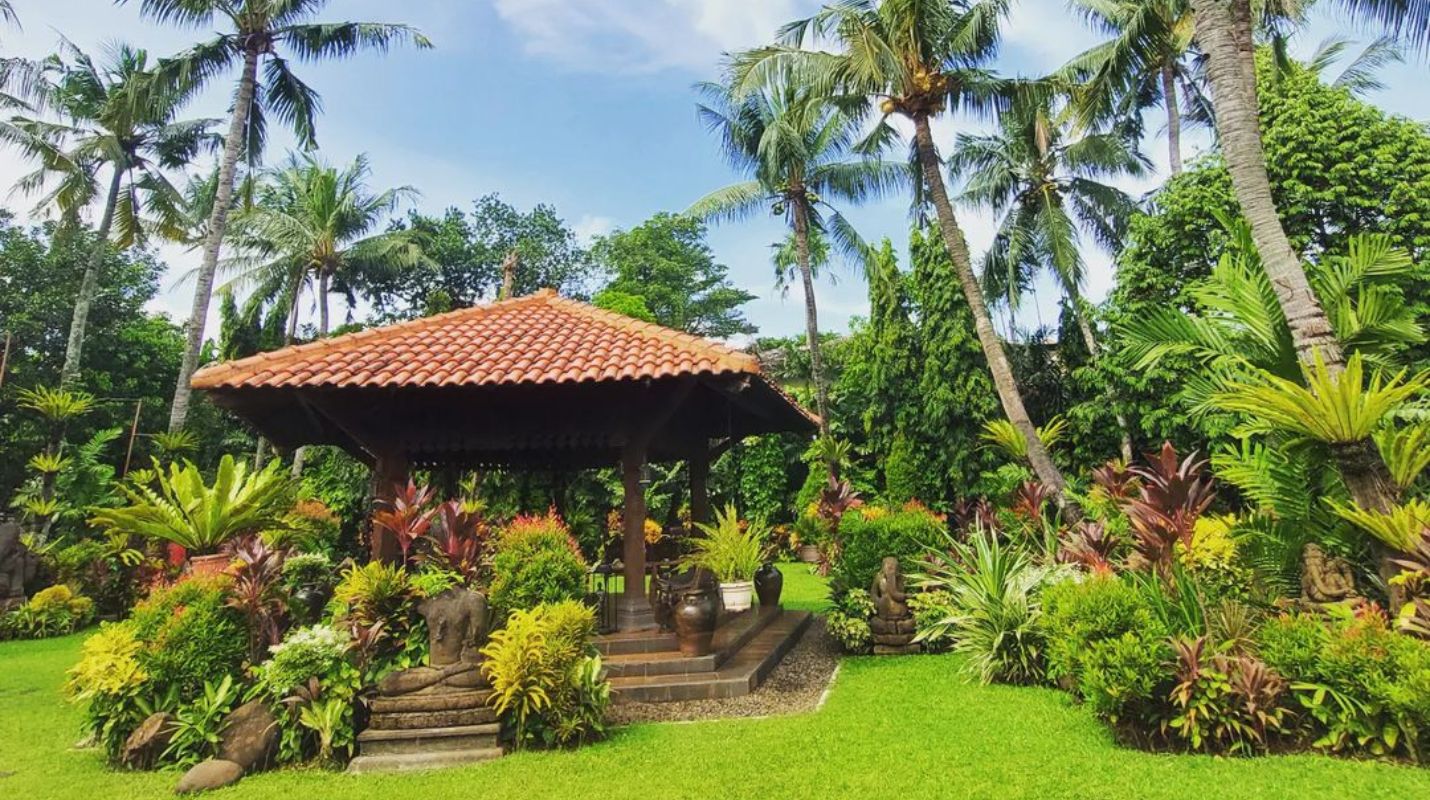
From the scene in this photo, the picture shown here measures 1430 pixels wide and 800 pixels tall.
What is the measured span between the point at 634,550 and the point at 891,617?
125 inches

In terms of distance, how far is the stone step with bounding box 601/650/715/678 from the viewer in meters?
6.81

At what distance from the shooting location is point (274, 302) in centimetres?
2647

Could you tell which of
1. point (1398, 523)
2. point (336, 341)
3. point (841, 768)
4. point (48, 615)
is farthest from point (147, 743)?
point (48, 615)

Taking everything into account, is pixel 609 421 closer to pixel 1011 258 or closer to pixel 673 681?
pixel 673 681

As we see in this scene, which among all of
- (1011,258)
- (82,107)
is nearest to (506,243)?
(82,107)

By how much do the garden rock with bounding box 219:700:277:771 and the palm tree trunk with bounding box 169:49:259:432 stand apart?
1201 cm

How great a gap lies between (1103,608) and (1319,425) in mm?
2025

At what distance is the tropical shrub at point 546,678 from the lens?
17.2 ft

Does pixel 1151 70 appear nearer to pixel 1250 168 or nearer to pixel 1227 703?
pixel 1250 168

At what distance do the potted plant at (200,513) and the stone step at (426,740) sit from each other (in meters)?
2.50

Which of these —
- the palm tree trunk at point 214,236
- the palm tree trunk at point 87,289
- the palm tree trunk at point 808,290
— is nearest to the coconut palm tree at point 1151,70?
the palm tree trunk at point 808,290

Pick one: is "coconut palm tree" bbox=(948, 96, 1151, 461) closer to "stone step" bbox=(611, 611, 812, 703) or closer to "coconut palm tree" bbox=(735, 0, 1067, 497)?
"coconut palm tree" bbox=(735, 0, 1067, 497)

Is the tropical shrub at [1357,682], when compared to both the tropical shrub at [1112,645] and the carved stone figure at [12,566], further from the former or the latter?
the carved stone figure at [12,566]

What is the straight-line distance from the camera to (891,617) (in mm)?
8586
